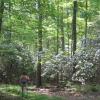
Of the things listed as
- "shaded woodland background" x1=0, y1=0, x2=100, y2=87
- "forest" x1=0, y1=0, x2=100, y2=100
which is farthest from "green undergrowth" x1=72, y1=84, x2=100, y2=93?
"shaded woodland background" x1=0, y1=0, x2=100, y2=87

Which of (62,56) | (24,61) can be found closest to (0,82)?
(24,61)

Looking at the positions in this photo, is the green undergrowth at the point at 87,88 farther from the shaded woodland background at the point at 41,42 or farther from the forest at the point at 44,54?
the shaded woodland background at the point at 41,42

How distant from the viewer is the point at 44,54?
77.3ft

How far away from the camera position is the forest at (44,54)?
13.8 meters

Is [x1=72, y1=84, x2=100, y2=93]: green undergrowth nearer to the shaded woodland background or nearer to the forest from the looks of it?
the forest

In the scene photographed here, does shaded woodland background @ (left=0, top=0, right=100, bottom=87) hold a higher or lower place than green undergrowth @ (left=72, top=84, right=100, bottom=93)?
higher

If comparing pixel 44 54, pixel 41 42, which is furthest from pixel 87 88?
pixel 41 42

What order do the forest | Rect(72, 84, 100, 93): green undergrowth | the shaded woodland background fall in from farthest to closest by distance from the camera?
1. Rect(72, 84, 100, 93): green undergrowth
2. the forest
3. the shaded woodland background

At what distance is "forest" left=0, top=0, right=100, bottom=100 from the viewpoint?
45.4ft

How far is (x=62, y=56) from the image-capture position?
888 inches

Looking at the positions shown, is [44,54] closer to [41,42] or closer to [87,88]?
[41,42]

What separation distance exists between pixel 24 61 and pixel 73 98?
32.3 feet

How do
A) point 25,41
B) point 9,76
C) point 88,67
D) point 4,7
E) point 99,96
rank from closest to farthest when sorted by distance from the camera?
point 4,7 → point 25,41 → point 99,96 → point 88,67 → point 9,76

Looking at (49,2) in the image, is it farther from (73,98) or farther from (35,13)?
(73,98)
